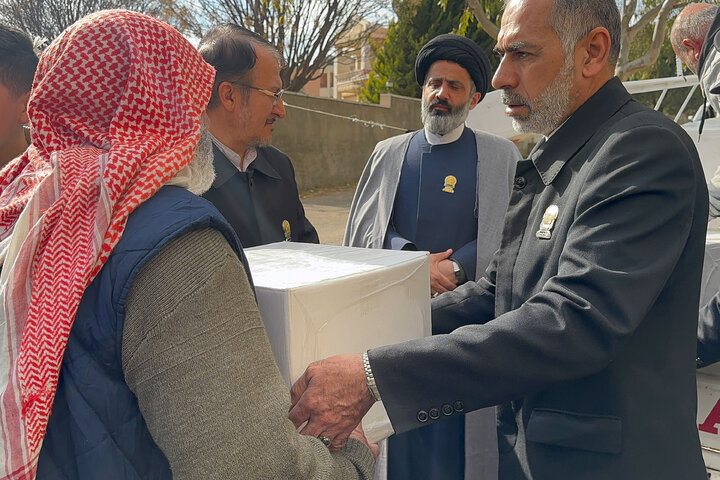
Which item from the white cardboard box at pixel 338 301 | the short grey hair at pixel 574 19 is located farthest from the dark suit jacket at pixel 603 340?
the short grey hair at pixel 574 19

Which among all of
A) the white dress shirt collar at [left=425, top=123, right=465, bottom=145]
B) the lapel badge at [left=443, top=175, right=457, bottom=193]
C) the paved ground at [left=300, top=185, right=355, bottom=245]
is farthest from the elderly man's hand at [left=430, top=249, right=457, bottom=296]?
the paved ground at [left=300, top=185, right=355, bottom=245]

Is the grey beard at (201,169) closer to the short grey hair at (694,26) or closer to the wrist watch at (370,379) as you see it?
the wrist watch at (370,379)

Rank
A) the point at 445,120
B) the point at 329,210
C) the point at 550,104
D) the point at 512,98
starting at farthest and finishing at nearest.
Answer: the point at 329,210
the point at 445,120
the point at 512,98
the point at 550,104

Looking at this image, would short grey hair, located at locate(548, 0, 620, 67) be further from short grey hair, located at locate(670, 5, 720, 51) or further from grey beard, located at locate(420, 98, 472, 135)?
short grey hair, located at locate(670, 5, 720, 51)

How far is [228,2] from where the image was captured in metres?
17.3

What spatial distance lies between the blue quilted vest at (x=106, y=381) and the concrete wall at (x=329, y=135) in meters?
13.0

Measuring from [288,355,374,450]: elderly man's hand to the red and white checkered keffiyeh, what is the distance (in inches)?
21.3

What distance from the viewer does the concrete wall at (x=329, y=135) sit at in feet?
47.6

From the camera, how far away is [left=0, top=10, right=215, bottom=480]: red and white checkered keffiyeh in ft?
3.41

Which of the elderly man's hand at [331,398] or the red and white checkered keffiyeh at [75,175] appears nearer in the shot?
the red and white checkered keffiyeh at [75,175]

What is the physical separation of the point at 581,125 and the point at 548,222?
11.6 inches

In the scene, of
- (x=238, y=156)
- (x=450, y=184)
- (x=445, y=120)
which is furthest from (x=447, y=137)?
(x=238, y=156)

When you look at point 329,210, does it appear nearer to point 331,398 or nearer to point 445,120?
point 445,120

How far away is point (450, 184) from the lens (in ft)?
11.3
